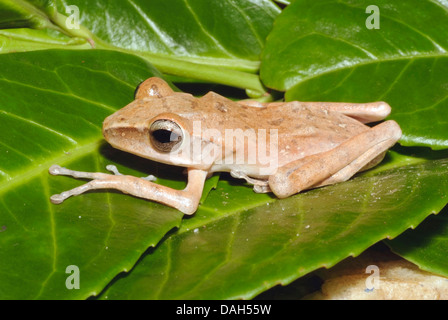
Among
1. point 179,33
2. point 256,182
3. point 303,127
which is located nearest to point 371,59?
point 303,127

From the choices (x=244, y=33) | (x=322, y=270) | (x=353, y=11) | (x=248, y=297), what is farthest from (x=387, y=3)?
(x=248, y=297)

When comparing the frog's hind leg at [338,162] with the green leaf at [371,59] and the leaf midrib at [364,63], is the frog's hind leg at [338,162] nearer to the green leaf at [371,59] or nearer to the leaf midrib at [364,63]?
the green leaf at [371,59]

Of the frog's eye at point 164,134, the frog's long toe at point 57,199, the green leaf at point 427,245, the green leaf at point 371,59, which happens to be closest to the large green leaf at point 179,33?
the green leaf at point 371,59

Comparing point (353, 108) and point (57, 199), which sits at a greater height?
point (353, 108)

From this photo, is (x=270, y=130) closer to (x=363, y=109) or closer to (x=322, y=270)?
(x=363, y=109)

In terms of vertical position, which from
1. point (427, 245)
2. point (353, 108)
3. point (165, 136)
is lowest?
point (427, 245)

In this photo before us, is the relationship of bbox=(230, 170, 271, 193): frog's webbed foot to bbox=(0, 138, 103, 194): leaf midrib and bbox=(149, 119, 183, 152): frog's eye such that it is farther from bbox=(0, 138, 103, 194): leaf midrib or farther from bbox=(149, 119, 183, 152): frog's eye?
bbox=(0, 138, 103, 194): leaf midrib

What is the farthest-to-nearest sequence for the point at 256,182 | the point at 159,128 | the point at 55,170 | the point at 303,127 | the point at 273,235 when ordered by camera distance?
the point at 303,127 < the point at 256,182 < the point at 159,128 < the point at 55,170 < the point at 273,235

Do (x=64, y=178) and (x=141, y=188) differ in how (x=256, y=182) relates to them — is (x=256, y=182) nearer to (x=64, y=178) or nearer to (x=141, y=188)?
(x=141, y=188)
